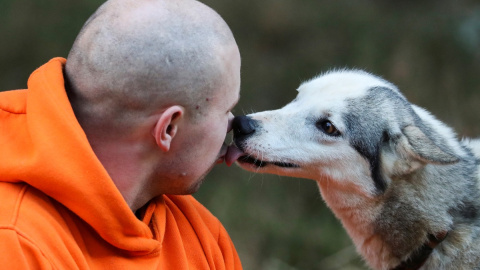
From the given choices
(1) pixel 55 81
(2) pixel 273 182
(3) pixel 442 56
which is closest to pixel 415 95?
(3) pixel 442 56

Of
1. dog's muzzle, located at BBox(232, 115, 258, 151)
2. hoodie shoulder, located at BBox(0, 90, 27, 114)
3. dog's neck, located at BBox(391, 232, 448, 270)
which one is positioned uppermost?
hoodie shoulder, located at BBox(0, 90, 27, 114)

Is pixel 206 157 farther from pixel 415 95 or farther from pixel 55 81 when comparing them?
pixel 415 95

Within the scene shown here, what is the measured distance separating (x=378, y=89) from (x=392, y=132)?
0.27 m

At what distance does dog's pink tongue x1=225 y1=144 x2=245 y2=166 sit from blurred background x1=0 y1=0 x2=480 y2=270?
8.65ft

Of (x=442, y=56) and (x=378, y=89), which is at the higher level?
(x=378, y=89)

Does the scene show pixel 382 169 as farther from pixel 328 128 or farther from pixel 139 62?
pixel 139 62

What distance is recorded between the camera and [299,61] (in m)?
7.23

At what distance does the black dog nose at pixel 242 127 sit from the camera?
3410 mm

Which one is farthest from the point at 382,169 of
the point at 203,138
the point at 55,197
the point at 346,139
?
the point at 55,197

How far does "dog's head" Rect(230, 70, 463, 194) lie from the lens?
139 inches

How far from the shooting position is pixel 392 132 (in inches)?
141

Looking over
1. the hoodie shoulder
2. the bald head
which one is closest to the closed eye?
the bald head

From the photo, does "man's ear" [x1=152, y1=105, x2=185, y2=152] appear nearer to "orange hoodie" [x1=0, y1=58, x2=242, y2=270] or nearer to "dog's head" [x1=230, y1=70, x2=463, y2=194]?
"orange hoodie" [x1=0, y1=58, x2=242, y2=270]

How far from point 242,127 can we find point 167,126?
2.95 ft
